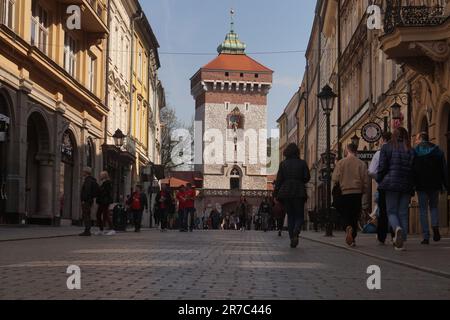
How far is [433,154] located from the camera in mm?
13844

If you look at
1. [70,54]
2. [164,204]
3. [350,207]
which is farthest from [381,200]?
[70,54]

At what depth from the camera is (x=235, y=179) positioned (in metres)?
113

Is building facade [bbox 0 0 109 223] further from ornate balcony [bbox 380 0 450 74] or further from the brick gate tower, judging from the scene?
the brick gate tower

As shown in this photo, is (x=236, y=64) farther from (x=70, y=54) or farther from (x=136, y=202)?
(x=136, y=202)

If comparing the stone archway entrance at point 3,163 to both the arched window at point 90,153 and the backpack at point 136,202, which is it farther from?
the arched window at point 90,153

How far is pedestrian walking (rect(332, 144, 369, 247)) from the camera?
13328 mm

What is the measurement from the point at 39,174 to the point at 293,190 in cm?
1588

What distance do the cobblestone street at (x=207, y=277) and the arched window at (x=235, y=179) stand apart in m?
100

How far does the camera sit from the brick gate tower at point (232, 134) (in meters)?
111

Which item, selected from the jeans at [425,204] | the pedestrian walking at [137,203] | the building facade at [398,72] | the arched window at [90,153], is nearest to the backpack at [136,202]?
the pedestrian walking at [137,203]

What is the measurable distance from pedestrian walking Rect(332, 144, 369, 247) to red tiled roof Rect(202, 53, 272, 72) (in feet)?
338

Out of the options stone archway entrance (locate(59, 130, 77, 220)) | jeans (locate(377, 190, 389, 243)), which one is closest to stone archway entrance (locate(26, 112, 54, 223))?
stone archway entrance (locate(59, 130, 77, 220))
